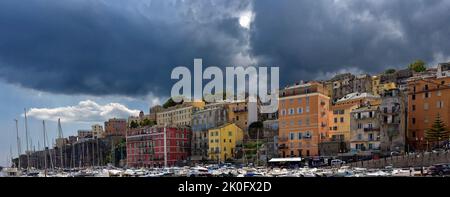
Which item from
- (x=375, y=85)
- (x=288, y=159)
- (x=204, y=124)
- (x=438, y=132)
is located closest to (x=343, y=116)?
(x=288, y=159)

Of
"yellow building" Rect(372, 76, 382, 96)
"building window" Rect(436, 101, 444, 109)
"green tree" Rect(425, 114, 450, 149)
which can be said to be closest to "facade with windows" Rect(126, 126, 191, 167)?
"yellow building" Rect(372, 76, 382, 96)

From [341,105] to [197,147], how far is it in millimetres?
9638

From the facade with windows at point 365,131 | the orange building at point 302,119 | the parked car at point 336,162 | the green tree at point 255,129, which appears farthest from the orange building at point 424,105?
the green tree at point 255,129

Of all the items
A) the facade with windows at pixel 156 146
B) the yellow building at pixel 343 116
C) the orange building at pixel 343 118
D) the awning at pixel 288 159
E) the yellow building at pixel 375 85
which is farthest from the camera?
the yellow building at pixel 375 85

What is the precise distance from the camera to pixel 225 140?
2764 cm

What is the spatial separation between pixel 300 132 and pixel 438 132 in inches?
266

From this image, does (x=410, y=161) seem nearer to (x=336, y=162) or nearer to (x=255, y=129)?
(x=336, y=162)

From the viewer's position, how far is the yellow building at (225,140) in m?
27.5

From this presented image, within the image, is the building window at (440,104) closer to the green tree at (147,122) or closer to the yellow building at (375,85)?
the yellow building at (375,85)

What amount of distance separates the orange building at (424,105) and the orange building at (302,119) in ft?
13.5

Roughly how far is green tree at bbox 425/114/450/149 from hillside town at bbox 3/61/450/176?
4cm
